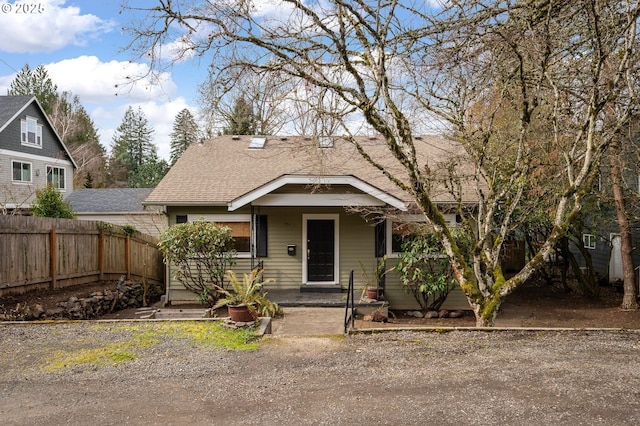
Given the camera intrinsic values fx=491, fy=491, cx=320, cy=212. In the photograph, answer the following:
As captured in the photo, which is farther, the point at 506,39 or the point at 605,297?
the point at 605,297

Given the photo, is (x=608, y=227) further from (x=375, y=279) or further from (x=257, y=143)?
(x=257, y=143)

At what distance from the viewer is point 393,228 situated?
12.2 m

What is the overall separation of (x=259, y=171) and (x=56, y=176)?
2070 cm

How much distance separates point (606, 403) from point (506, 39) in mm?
4341

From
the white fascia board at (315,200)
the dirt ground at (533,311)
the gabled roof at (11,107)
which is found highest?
the gabled roof at (11,107)

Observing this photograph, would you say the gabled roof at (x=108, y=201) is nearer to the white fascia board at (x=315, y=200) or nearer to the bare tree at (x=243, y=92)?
the white fascia board at (x=315, y=200)

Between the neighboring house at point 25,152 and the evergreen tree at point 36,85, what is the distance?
17.6 meters

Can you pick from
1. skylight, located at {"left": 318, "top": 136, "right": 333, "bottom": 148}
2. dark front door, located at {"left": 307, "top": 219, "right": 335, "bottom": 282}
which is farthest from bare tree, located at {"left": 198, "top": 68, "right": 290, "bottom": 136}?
dark front door, located at {"left": 307, "top": 219, "right": 335, "bottom": 282}

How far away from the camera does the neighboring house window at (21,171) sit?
25498mm

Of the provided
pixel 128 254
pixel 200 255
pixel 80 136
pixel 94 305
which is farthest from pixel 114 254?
pixel 80 136

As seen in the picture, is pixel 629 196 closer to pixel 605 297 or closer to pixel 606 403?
pixel 605 297

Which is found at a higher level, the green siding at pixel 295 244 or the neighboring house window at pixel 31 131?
the neighboring house window at pixel 31 131

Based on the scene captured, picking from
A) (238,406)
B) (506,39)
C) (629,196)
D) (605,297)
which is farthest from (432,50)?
(605,297)

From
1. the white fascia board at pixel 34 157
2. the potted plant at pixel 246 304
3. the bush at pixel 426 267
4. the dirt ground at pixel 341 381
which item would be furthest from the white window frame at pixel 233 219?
the white fascia board at pixel 34 157
